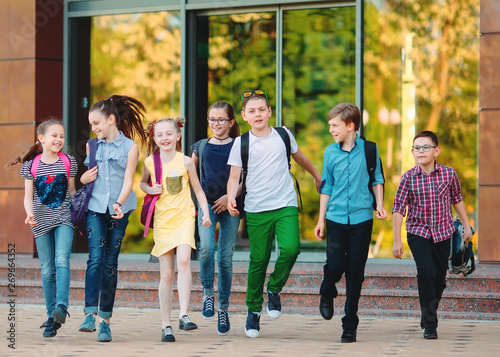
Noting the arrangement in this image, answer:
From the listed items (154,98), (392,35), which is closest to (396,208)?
(392,35)

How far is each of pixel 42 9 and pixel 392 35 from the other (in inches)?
183

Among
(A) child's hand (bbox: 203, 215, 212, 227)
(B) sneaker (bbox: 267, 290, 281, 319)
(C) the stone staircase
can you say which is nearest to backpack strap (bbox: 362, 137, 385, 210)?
(B) sneaker (bbox: 267, 290, 281, 319)

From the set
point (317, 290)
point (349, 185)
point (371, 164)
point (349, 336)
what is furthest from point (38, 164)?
point (317, 290)

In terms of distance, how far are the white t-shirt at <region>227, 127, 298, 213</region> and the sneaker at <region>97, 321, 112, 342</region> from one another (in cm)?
140

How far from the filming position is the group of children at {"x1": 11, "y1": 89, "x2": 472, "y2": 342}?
6465 millimetres

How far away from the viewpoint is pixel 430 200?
6.65 meters

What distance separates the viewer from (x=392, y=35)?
10867 millimetres

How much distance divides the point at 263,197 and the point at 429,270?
138cm

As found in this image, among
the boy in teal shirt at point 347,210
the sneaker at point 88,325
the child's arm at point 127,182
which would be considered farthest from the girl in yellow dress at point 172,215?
the boy in teal shirt at point 347,210

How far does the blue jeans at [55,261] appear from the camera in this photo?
6.51m

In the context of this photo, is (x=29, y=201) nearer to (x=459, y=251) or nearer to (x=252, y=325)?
(x=252, y=325)

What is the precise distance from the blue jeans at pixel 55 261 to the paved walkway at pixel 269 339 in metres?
0.36

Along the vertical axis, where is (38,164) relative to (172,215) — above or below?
above

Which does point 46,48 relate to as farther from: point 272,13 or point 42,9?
point 272,13
